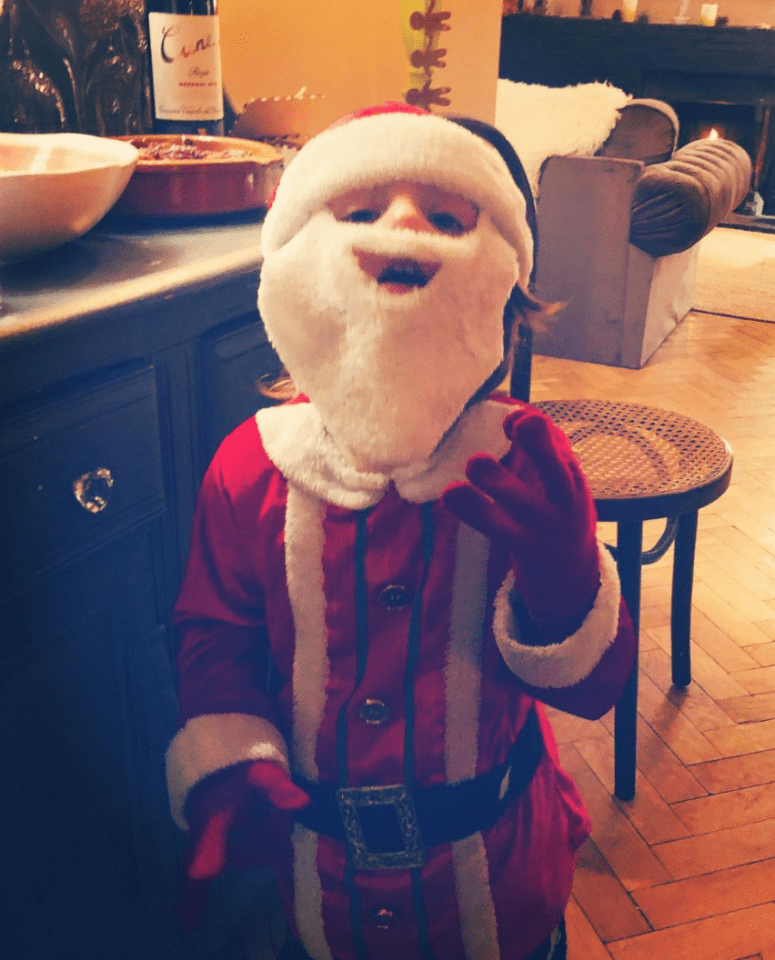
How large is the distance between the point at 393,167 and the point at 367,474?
0.22 meters

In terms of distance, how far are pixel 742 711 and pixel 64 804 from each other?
3.95ft

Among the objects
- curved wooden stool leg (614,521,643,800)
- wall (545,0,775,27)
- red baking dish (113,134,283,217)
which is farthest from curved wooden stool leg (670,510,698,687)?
wall (545,0,775,27)

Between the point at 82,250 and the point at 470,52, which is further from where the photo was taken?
the point at 470,52

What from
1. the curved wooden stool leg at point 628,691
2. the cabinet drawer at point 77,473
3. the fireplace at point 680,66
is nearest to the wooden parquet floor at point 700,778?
the curved wooden stool leg at point 628,691

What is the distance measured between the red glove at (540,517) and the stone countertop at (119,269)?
0.31m

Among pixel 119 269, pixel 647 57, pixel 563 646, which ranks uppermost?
pixel 647 57

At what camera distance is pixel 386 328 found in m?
0.62

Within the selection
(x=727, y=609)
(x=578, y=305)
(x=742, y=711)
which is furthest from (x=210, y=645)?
(x=578, y=305)

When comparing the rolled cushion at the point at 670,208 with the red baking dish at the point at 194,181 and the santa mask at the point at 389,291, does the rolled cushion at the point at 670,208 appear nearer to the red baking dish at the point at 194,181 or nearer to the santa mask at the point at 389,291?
the red baking dish at the point at 194,181

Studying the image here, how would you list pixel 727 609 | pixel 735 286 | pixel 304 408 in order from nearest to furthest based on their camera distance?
pixel 304 408 < pixel 727 609 < pixel 735 286

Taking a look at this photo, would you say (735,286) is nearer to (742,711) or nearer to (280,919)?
(742,711)

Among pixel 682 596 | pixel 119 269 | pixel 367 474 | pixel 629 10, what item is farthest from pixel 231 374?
pixel 629 10

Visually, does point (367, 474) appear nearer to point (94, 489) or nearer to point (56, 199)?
point (94, 489)

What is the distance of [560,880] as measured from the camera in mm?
837
